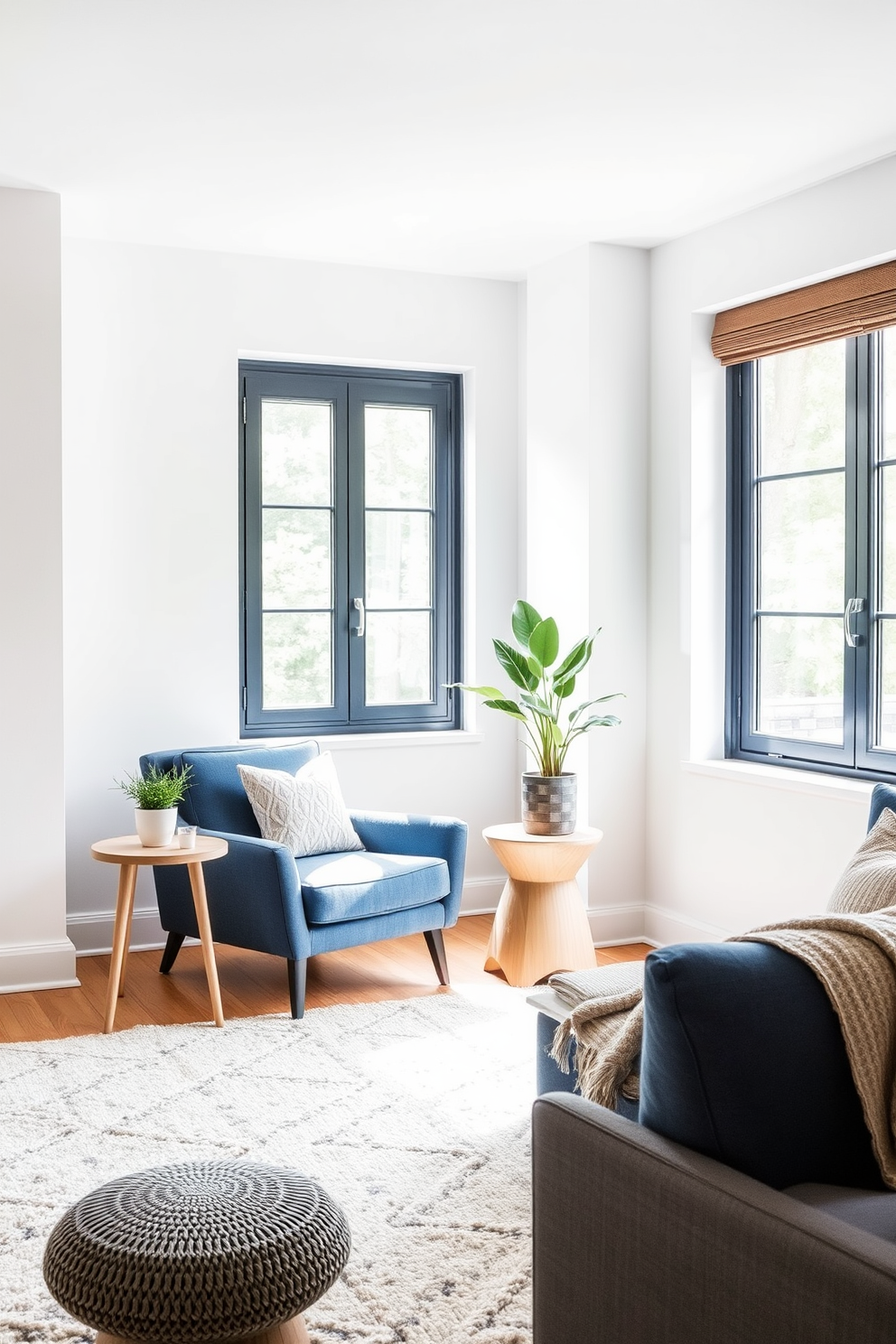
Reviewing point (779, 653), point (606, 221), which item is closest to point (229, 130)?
point (606, 221)

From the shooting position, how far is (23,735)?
4266 mm

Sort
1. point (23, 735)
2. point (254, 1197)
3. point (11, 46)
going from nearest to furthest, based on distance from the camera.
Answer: point (254, 1197) → point (11, 46) → point (23, 735)

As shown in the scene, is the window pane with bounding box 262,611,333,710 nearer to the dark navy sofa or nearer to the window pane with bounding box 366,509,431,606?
the window pane with bounding box 366,509,431,606

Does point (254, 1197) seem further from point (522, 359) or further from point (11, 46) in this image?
point (522, 359)

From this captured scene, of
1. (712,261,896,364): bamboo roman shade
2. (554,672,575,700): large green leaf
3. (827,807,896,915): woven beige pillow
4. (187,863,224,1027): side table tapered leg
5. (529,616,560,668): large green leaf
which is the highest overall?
(712,261,896,364): bamboo roman shade

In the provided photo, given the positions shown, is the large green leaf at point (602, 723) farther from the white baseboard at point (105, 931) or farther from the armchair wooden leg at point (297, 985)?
the white baseboard at point (105, 931)

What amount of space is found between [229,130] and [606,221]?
4.90 feet

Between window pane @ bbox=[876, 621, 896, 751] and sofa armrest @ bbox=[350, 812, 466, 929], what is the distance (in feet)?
4.72

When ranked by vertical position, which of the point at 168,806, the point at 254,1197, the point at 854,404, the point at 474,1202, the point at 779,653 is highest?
the point at 854,404

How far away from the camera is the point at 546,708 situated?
14.7ft

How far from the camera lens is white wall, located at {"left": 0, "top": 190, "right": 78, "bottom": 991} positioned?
420 cm

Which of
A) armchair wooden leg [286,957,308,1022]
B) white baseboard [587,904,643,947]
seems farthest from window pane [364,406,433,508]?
armchair wooden leg [286,957,308,1022]

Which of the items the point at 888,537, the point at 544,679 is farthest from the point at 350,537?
the point at 888,537

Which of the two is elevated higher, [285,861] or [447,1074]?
[285,861]
